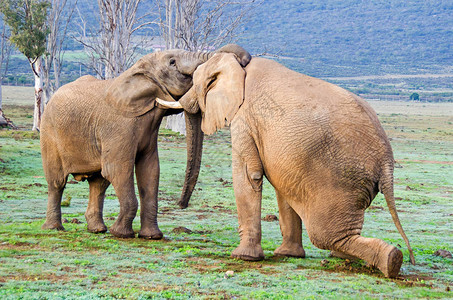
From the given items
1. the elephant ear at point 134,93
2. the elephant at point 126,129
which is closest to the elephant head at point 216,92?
the elephant at point 126,129

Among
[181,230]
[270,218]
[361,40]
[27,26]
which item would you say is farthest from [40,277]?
[361,40]

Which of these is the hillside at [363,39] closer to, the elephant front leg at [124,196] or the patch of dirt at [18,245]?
the elephant front leg at [124,196]

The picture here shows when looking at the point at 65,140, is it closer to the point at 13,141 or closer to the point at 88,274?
the point at 88,274

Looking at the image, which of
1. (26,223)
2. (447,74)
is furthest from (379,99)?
(26,223)

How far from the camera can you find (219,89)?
7539 millimetres

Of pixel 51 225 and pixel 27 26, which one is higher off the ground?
pixel 27 26

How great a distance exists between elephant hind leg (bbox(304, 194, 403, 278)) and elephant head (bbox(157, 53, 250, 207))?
1472 mm

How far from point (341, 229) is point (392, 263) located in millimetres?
618

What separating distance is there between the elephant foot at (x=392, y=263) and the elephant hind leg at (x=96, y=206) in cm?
439

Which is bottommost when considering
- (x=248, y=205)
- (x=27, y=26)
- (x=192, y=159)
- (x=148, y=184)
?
(x=148, y=184)

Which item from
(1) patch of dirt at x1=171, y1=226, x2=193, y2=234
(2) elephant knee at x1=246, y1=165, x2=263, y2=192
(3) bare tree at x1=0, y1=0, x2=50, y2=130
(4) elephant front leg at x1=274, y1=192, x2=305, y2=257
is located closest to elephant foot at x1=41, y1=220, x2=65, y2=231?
(1) patch of dirt at x1=171, y1=226, x2=193, y2=234

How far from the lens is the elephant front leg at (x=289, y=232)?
307 inches

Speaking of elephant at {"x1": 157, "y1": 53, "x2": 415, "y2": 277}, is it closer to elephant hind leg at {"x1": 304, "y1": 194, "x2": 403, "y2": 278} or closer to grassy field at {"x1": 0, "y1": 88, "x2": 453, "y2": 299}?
elephant hind leg at {"x1": 304, "y1": 194, "x2": 403, "y2": 278}

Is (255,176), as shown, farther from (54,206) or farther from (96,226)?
(54,206)
